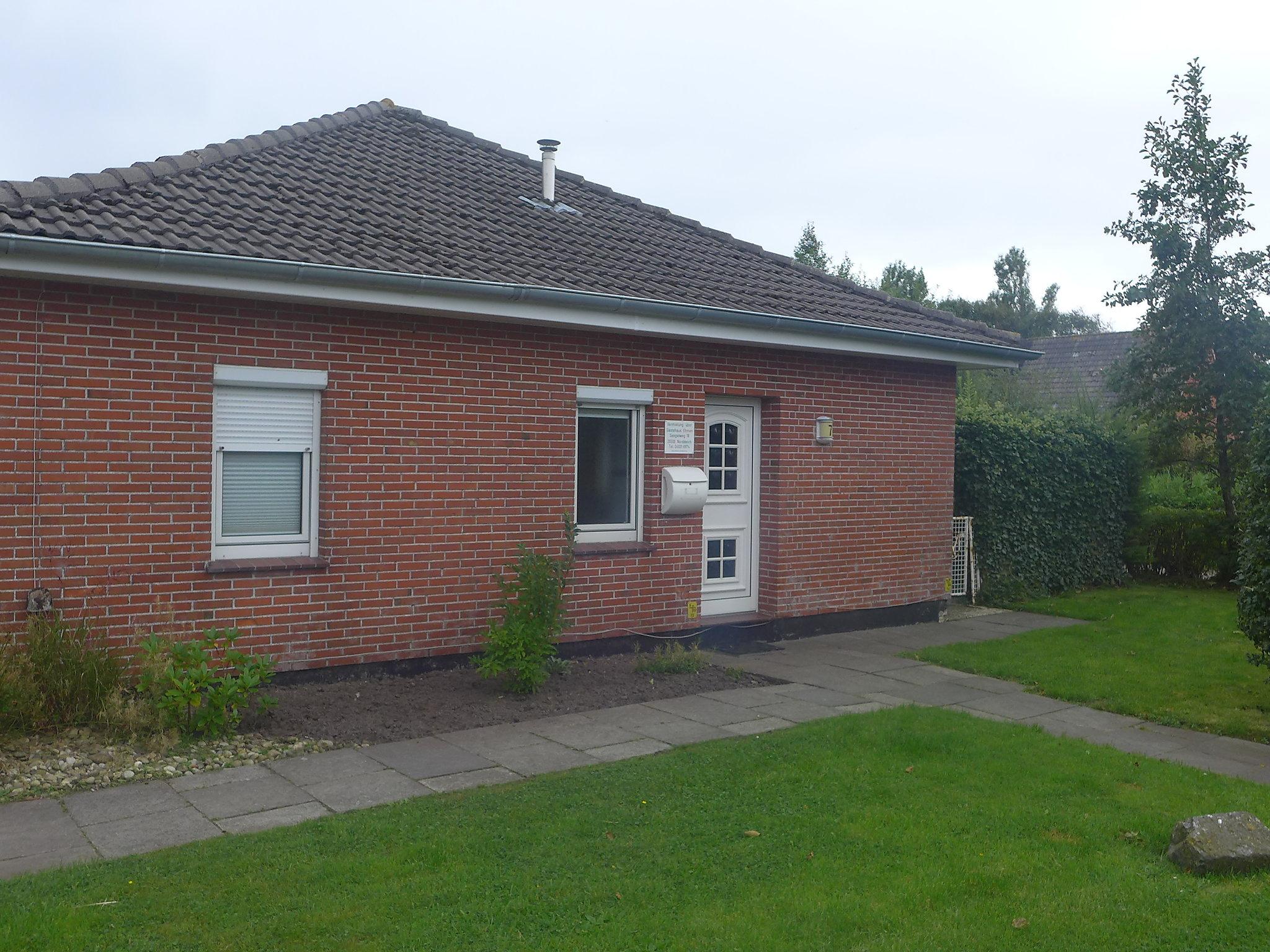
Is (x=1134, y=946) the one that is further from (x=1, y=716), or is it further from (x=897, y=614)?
(x=897, y=614)

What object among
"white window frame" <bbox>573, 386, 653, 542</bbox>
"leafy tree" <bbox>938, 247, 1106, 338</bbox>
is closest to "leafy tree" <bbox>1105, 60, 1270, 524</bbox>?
"white window frame" <bbox>573, 386, 653, 542</bbox>

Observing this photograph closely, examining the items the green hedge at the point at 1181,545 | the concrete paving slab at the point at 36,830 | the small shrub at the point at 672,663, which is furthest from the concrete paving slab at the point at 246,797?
the green hedge at the point at 1181,545

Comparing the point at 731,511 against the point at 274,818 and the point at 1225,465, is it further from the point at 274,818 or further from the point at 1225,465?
the point at 1225,465

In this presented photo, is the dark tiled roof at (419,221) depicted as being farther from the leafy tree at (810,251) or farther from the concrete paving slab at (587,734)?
the leafy tree at (810,251)

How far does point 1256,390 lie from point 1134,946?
14.1m

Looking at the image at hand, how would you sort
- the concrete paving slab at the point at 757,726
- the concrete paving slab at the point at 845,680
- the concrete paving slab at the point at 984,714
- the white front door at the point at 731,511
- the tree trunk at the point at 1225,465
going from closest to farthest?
the concrete paving slab at the point at 757,726 < the concrete paving slab at the point at 984,714 < the concrete paving slab at the point at 845,680 < the white front door at the point at 731,511 < the tree trunk at the point at 1225,465

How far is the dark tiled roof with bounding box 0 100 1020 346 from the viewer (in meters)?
7.80

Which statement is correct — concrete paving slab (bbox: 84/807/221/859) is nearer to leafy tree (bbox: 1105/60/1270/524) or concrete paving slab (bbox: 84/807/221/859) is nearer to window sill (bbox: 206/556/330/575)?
window sill (bbox: 206/556/330/575)

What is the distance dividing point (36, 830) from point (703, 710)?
14.8 ft

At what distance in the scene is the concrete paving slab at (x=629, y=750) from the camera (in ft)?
22.9

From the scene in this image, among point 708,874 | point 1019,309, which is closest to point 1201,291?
point 708,874

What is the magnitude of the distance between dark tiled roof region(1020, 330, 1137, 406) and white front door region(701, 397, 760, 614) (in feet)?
64.1

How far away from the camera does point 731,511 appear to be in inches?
456

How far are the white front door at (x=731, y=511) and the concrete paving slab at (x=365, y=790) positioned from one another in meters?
5.32
